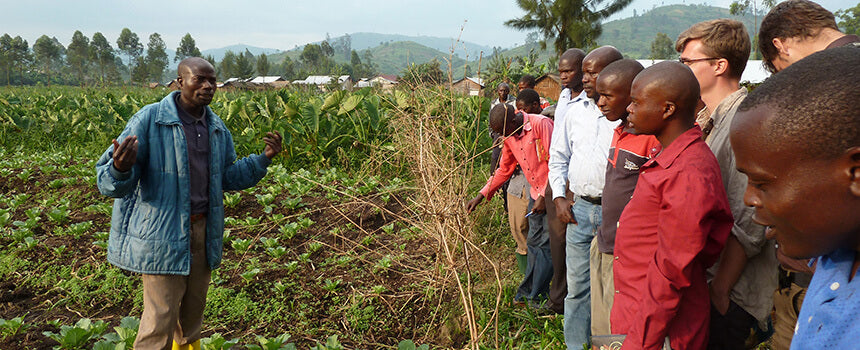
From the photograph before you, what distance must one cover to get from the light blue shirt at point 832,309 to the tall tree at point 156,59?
73803 mm

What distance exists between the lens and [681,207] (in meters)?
1.69

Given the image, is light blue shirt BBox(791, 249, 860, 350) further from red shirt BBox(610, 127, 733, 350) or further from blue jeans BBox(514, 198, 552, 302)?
blue jeans BBox(514, 198, 552, 302)

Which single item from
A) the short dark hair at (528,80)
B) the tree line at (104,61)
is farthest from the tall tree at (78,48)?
the short dark hair at (528,80)

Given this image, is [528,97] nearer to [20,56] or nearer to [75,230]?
[75,230]

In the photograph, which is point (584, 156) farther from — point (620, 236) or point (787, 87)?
point (787, 87)

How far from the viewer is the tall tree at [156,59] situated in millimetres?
67312

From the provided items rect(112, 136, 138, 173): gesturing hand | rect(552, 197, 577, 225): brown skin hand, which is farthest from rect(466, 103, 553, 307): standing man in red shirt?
rect(112, 136, 138, 173): gesturing hand

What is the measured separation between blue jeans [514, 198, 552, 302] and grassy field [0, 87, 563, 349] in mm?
203

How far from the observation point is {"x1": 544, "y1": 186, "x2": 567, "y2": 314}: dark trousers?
3.31m

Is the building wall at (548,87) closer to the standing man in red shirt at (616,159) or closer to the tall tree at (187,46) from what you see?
the standing man in red shirt at (616,159)

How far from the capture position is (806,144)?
2.83 feet

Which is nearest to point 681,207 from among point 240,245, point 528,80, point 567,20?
point 240,245

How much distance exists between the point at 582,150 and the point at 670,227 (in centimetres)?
116

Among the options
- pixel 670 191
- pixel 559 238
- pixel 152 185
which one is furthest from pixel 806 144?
pixel 152 185
